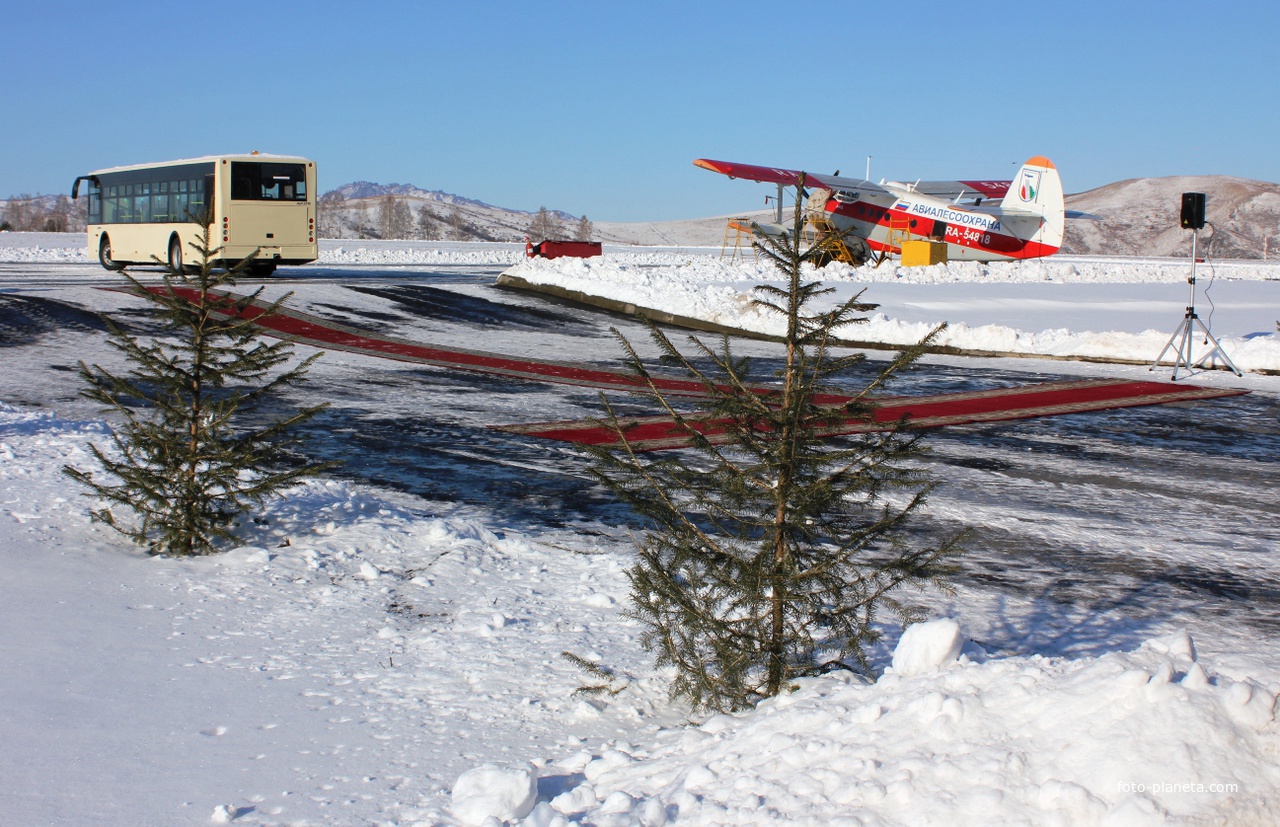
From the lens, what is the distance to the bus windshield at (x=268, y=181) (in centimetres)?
2509

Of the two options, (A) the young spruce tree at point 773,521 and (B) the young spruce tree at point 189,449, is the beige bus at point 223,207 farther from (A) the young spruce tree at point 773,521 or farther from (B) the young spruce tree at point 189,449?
(A) the young spruce tree at point 773,521

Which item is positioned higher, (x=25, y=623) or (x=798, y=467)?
(x=798, y=467)

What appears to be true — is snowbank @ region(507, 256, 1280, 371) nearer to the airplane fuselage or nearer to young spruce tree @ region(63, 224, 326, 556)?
the airplane fuselage

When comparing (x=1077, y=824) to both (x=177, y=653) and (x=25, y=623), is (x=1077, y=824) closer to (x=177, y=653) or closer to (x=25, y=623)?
(x=177, y=653)

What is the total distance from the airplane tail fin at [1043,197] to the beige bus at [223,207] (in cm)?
2317

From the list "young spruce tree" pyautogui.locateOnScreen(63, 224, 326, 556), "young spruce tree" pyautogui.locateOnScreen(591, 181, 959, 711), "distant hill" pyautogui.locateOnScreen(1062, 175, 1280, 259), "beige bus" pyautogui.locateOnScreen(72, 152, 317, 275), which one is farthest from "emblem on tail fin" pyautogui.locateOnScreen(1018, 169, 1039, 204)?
"distant hill" pyautogui.locateOnScreen(1062, 175, 1280, 259)

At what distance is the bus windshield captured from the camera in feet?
82.3

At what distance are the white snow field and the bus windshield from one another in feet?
62.8

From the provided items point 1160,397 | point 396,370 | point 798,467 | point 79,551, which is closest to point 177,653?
point 79,551

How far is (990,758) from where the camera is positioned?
3.06 metres

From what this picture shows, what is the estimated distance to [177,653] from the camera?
4.53 meters

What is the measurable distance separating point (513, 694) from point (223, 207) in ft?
76.8

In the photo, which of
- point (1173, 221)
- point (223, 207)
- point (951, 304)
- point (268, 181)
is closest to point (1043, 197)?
point (951, 304)

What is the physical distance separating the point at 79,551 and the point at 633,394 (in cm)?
849
